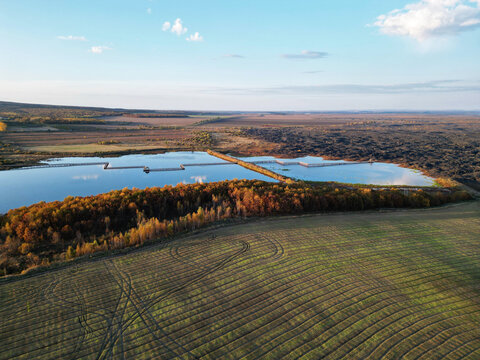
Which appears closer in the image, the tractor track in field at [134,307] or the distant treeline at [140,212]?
the tractor track in field at [134,307]

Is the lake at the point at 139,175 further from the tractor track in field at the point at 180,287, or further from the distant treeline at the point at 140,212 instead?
the tractor track in field at the point at 180,287

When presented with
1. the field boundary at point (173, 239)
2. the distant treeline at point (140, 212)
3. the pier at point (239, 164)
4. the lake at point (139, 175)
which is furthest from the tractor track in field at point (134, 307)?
the pier at point (239, 164)

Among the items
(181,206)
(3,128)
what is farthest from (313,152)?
(3,128)

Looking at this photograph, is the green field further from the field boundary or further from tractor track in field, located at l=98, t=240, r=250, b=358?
the field boundary

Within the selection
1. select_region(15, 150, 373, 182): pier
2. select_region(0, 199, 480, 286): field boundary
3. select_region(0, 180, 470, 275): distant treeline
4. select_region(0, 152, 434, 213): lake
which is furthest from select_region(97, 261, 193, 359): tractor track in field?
select_region(15, 150, 373, 182): pier

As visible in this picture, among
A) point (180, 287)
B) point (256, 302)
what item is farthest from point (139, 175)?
point (256, 302)

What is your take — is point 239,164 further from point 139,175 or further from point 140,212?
point 140,212
